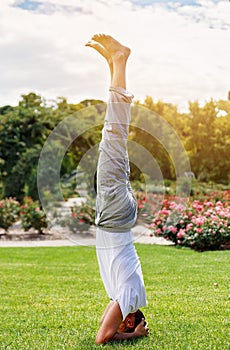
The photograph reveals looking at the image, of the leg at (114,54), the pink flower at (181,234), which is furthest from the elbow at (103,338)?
the pink flower at (181,234)

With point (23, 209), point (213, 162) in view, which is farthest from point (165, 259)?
point (213, 162)

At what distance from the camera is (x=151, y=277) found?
579 cm

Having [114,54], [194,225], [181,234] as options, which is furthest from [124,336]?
[194,225]

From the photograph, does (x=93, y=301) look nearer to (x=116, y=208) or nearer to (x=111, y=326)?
(x=111, y=326)

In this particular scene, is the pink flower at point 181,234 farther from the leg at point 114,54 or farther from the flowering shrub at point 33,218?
the leg at point 114,54

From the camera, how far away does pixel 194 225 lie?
27.5 feet

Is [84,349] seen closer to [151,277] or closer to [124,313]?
[124,313]

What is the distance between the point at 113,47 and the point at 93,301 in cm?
236

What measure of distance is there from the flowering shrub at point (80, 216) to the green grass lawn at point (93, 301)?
2.62m

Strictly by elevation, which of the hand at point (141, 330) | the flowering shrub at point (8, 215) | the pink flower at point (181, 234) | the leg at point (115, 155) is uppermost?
the leg at point (115, 155)

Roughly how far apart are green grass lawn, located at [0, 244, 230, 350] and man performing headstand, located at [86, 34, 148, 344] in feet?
0.73

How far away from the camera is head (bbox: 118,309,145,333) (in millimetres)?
3358

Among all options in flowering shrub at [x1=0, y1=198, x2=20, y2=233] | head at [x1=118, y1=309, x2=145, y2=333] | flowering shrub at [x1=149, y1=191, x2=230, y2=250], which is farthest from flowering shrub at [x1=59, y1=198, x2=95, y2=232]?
head at [x1=118, y1=309, x2=145, y2=333]

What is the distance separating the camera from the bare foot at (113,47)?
3214mm
